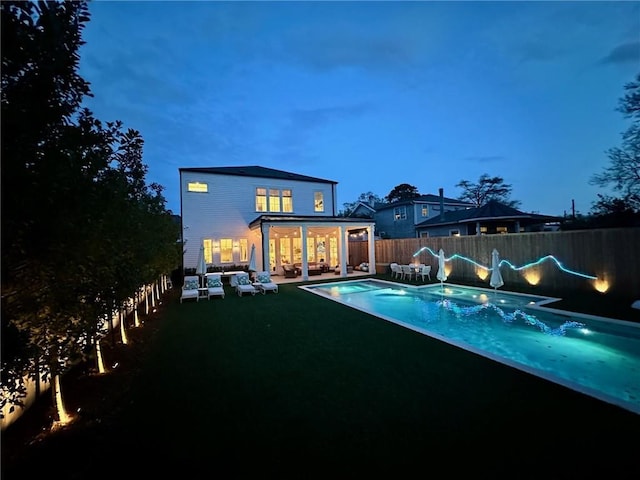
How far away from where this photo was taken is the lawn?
8.68 feet

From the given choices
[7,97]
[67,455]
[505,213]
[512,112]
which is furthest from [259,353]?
[512,112]

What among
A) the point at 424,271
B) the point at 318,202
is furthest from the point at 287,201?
the point at 424,271

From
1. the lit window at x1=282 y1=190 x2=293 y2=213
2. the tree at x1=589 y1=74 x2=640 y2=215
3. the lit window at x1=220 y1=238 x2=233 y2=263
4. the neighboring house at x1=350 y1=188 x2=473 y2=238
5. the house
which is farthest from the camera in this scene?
the neighboring house at x1=350 y1=188 x2=473 y2=238

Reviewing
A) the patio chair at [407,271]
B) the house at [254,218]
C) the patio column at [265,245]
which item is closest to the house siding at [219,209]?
the house at [254,218]

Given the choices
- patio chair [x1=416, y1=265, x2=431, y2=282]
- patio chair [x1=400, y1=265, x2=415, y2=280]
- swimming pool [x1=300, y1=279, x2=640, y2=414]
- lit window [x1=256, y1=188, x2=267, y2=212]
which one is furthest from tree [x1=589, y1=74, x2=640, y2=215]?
lit window [x1=256, y1=188, x2=267, y2=212]

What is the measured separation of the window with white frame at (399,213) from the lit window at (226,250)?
758 inches

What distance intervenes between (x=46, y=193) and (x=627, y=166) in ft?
68.8

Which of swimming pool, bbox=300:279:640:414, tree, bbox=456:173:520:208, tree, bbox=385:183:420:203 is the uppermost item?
tree, bbox=385:183:420:203

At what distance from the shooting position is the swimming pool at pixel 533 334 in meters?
4.93

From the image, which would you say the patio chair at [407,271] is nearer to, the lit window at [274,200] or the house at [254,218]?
the house at [254,218]

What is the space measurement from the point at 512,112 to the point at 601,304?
145 feet

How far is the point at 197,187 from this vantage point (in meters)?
18.6

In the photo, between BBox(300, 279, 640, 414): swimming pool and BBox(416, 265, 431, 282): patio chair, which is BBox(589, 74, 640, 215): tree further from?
BBox(416, 265, 431, 282): patio chair

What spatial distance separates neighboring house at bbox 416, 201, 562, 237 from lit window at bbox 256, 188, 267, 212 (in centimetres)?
1610
